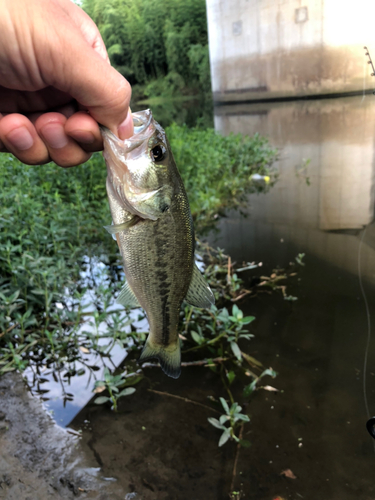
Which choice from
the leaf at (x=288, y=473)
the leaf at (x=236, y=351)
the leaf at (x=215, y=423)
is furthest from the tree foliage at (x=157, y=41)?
the leaf at (x=288, y=473)

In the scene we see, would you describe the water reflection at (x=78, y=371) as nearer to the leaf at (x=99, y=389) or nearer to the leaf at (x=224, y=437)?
the leaf at (x=99, y=389)

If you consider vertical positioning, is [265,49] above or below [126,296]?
above

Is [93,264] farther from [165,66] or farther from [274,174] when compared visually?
[165,66]

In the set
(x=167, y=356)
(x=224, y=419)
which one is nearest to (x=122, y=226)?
(x=167, y=356)

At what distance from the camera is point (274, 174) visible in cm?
593

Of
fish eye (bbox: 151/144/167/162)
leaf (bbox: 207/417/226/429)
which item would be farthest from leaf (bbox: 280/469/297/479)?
fish eye (bbox: 151/144/167/162)

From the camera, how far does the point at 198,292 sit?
1.17 m

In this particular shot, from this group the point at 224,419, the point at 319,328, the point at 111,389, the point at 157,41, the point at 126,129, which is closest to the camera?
the point at 126,129

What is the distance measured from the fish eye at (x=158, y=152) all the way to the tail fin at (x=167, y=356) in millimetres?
616

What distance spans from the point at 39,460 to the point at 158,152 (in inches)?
56.1

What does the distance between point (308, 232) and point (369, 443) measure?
242cm

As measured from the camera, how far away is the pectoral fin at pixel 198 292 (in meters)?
1.15

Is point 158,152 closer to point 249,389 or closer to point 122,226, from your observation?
point 122,226

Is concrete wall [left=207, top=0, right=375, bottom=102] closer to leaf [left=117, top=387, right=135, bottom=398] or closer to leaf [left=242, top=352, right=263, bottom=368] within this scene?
leaf [left=242, top=352, right=263, bottom=368]
